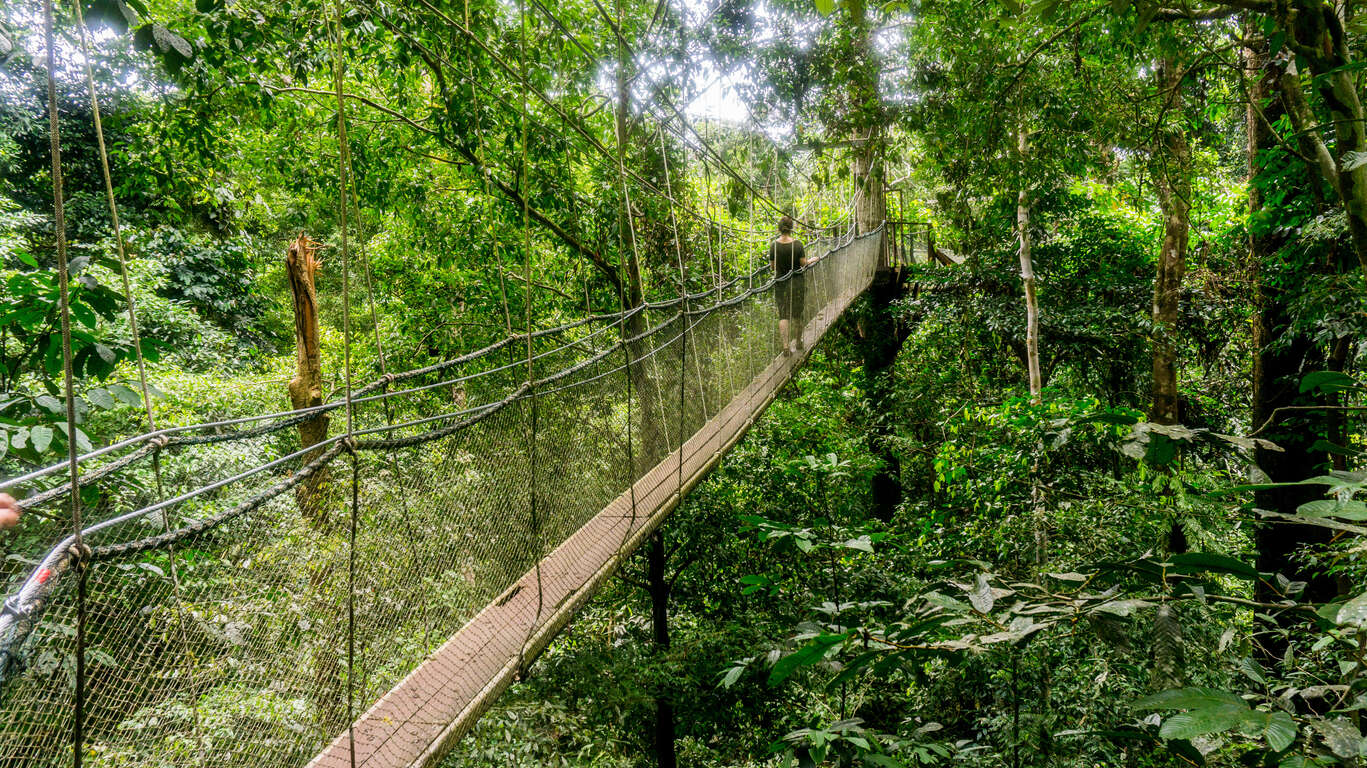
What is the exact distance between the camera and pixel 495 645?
1514mm

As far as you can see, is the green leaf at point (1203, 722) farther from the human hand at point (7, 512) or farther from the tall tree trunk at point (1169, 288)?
the tall tree trunk at point (1169, 288)

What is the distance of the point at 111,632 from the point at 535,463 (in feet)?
3.14

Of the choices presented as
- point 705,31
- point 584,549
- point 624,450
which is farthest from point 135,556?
point 705,31

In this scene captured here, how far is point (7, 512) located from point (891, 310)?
6029mm

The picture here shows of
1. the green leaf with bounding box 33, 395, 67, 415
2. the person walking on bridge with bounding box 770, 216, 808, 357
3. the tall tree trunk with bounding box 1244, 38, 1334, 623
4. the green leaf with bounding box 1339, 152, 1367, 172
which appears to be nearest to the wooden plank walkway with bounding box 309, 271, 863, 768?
the green leaf with bounding box 33, 395, 67, 415

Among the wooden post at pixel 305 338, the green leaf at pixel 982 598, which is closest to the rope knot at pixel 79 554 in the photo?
the green leaf at pixel 982 598

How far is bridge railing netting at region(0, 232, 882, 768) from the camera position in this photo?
847 mm

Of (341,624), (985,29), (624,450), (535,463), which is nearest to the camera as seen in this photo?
(341,624)

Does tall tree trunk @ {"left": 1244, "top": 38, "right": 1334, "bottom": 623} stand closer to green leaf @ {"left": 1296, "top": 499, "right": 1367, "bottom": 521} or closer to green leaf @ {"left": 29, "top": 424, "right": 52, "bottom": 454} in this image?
green leaf @ {"left": 1296, "top": 499, "right": 1367, "bottom": 521}

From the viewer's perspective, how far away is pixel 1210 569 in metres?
0.56

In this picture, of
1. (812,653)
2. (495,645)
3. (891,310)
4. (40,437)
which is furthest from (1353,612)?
(891,310)

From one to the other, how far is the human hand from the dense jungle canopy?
0.17m

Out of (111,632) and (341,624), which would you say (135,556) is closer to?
(111,632)

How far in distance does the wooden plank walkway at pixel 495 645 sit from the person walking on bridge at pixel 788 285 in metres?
1.73
